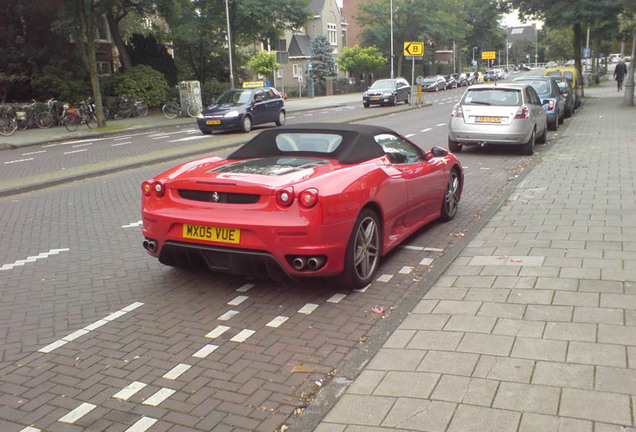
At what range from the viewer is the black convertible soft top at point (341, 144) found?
5618 millimetres

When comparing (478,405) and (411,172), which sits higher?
(411,172)

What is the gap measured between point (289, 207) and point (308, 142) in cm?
133

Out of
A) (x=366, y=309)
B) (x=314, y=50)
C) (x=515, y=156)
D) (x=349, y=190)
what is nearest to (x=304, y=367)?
(x=366, y=309)

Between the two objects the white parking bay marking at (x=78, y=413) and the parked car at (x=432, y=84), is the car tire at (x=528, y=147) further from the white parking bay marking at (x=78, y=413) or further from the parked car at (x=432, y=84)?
the parked car at (x=432, y=84)

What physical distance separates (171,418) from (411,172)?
3.78 metres

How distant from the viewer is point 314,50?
203 ft

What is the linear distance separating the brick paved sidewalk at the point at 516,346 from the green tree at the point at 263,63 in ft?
169

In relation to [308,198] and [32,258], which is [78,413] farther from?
[32,258]

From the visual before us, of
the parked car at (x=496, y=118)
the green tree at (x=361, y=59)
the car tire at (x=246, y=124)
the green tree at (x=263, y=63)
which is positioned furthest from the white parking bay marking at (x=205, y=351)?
the green tree at (x=361, y=59)

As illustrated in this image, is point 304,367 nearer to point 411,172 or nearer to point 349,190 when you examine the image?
point 349,190

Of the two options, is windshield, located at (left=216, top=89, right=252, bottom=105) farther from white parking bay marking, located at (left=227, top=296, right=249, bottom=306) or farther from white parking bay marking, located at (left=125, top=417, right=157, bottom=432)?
white parking bay marking, located at (left=125, top=417, right=157, bottom=432)

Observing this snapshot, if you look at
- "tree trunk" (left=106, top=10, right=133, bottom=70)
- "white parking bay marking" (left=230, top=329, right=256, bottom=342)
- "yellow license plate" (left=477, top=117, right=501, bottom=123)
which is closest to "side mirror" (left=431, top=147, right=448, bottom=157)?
"white parking bay marking" (left=230, top=329, right=256, bottom=342)

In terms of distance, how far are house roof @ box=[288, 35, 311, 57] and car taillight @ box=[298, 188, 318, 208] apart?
232ft

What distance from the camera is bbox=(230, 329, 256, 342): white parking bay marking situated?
4.28 m
